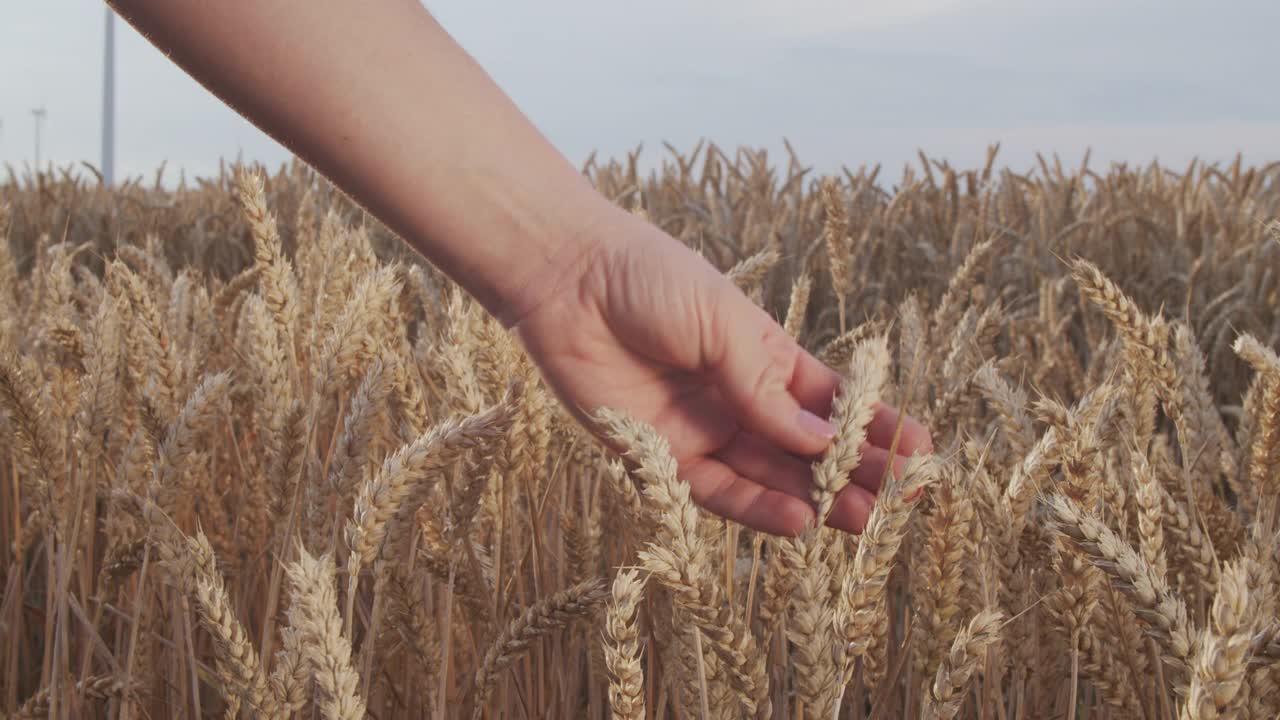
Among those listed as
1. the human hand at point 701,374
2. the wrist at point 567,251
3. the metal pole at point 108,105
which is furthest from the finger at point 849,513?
the metal pole at point 108,105

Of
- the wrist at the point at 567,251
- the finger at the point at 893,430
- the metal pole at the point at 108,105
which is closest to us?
the finger at the point at 893,430

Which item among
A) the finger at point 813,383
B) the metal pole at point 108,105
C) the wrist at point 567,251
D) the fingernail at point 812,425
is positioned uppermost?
the metal pole at point 108,105

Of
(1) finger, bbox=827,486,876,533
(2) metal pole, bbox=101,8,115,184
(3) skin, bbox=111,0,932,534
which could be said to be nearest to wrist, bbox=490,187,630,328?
(3) skin, bbox=111,0,932,534

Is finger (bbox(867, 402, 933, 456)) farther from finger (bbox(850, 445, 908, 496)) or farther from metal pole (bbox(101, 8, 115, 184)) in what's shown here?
metal pole (bbox(101, 8, 115, 184))

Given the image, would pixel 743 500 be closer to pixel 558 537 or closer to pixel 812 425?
pixel 812 425

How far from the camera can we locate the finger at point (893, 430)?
3.81 feet

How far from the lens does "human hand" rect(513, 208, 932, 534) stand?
123 cm

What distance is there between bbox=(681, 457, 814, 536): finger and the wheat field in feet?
0.12

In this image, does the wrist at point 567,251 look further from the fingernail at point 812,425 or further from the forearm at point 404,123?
the fingernail at point 812,425

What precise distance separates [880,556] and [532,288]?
2.04ft

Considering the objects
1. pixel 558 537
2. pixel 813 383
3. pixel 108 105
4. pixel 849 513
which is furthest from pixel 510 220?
pixel 108 105

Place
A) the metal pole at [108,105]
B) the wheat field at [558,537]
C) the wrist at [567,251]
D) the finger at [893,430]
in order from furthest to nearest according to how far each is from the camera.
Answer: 1. the metal pole at [108,105]
2. the wrist at [567,251]
3. the finger at [893,430]
4. the wheat field at [558,537]

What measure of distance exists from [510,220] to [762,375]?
0.34 metres

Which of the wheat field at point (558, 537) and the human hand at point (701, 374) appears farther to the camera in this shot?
the human hand at point (701, 374)
